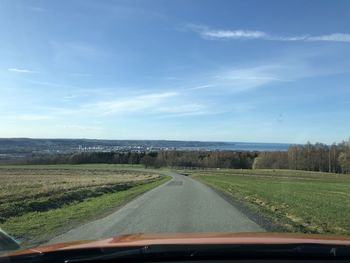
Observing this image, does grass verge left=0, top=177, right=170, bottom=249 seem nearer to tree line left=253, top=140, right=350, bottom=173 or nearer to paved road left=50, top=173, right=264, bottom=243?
paved road left=50, top=173, right=264, bottom=243

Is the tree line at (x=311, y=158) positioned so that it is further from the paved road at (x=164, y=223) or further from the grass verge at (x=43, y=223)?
the grass verge at (x=43, y=223)

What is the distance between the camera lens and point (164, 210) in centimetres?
2025

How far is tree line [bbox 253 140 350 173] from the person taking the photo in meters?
150

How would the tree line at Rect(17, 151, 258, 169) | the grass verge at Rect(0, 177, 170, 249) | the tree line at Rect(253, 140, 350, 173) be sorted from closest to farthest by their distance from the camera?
the grass verge at Rect(0, 177, 170, 249) < the tree line at Rect(253, 140, 350, 173) < the tree line at Rect(17, 151, 258, 169)

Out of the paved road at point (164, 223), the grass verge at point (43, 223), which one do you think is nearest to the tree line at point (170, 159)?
the grass verge at point (43, 223)

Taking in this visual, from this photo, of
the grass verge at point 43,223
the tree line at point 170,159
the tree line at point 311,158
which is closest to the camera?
the grass verge at point 43,223

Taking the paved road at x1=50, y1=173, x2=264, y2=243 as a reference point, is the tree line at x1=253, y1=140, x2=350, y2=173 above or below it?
above

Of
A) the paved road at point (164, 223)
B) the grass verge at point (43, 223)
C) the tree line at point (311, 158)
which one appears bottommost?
the grass verge at point (43, 223)

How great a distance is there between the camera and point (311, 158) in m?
156

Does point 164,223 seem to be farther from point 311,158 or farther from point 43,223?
point 311,158

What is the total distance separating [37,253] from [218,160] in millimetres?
171697

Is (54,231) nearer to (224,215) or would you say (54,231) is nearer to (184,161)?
(224,215)

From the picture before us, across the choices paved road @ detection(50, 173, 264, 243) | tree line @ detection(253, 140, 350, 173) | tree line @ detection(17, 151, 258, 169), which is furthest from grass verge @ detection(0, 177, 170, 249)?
tree line @ detection(17, 151, 258, 169)

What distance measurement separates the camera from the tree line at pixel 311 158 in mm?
150000
